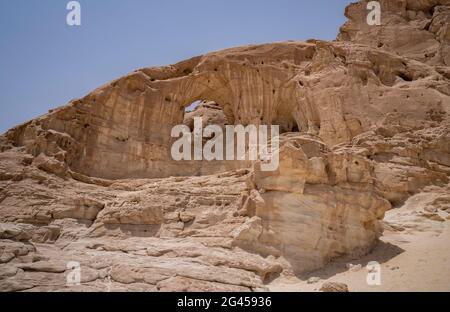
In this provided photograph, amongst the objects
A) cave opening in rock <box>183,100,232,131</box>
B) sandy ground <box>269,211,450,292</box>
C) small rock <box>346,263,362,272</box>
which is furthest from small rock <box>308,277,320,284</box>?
cave opening in rock <box>183,100,232,131</box>

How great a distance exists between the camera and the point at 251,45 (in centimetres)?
2717

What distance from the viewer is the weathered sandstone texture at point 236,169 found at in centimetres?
1160

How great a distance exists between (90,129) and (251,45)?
12.2 metres

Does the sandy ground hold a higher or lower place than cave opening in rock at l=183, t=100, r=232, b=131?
lower

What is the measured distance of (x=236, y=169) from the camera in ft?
71.4

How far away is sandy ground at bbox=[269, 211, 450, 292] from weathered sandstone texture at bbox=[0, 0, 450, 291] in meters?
0.46

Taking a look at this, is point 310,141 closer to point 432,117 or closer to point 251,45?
point 432,117

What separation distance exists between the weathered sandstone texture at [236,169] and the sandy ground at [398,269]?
17.9 inches

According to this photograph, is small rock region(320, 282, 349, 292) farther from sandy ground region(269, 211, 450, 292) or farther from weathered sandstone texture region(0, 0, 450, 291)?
weathered sandstone texture region(0, 0, 450, 291)

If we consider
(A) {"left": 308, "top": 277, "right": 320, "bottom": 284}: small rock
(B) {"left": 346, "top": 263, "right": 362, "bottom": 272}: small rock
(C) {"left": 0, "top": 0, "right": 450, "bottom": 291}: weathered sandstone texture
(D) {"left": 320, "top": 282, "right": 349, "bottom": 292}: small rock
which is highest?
(C) {"left": 0, "top": 0, "right": 450, "bottom": 291}: weathered sandstone texture

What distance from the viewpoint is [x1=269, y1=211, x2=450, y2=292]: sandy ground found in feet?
33.6

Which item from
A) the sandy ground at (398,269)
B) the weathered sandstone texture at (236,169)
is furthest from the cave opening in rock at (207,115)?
the sandy ground at (398,269)

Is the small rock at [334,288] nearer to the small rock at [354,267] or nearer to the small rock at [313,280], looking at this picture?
the small rock at [313,280]

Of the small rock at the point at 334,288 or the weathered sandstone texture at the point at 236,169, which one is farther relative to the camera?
the weathered sandstone texture at the point at 236,169
